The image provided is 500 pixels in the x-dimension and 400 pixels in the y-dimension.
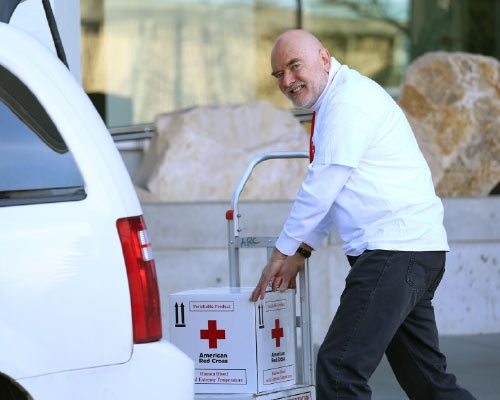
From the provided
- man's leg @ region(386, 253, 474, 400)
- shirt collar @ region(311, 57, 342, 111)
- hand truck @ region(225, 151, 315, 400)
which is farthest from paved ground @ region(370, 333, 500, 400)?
shirt collar @ region(311, 57, 342, 111)

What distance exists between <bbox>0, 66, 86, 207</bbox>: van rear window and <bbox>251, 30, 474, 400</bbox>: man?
1130mm

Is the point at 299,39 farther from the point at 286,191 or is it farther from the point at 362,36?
the point at 362,36

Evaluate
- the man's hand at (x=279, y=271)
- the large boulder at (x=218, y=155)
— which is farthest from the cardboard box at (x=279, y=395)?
the large boulder at (x=218, y=155)

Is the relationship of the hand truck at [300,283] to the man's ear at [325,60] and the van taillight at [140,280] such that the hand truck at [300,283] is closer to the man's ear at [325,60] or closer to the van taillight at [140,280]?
the man's ear at [325,60]

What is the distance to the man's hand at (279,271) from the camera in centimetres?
428

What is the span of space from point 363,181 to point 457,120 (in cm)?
641

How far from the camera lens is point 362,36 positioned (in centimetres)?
1510

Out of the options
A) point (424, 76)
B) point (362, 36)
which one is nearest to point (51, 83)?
point (424, 76)

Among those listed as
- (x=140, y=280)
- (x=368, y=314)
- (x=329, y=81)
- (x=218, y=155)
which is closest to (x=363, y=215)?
(x=368, y=314)

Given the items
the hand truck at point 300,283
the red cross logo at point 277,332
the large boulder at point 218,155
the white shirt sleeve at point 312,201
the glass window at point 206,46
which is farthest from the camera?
the glass window at point 206,46

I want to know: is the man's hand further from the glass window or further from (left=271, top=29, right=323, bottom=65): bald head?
the glass window

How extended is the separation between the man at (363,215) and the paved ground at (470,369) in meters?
2.05

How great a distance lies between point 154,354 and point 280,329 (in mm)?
1442

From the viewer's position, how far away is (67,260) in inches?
122
